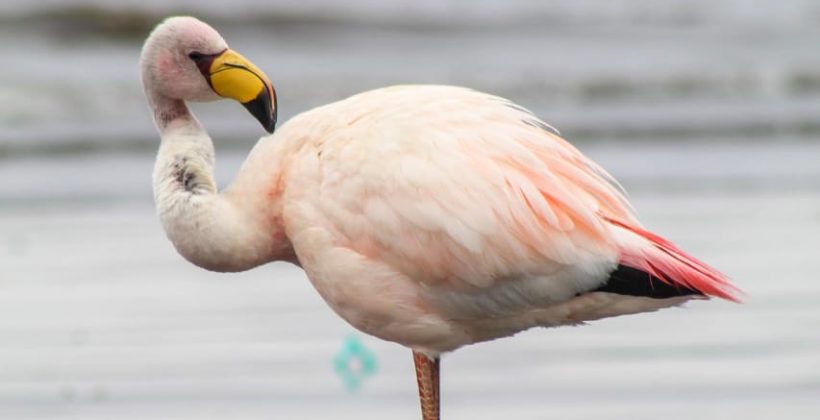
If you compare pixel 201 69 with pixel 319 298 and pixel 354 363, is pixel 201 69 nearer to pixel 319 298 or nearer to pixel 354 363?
pixel 354 363

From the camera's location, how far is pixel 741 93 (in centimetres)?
1872

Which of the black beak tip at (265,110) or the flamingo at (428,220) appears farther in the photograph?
the black beak tip at (265,110)

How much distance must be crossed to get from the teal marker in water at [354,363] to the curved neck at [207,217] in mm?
1617

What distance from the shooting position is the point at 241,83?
7004 mm

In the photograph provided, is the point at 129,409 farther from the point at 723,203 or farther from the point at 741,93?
the point at 741,93

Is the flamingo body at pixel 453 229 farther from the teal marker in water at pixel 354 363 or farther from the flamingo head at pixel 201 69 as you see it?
the teal marker in water at pixel 354 363

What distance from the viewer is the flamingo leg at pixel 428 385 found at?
7.07 metres

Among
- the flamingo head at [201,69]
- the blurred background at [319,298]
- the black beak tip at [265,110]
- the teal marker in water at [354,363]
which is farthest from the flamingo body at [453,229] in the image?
the teal marker in water at [354,363]

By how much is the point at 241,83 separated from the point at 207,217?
0.55 metres

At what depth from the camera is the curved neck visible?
6.81 m

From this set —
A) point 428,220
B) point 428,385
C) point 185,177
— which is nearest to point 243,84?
point 185,177

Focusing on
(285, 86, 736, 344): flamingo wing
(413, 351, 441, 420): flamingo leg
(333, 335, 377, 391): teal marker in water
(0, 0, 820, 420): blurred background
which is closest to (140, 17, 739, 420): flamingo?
(285, 86, 736, 344): flamingo wing

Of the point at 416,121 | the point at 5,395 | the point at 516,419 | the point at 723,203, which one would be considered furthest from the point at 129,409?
the point at 723,203

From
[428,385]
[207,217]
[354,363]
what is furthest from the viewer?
[354,363]
